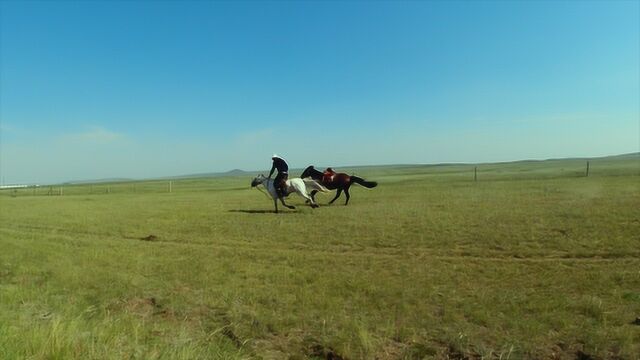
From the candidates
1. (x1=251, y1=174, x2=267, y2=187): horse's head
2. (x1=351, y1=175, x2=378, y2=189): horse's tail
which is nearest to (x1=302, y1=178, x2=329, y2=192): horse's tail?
(x1=351, y1=175, x2=378, y2=189): horse's tail

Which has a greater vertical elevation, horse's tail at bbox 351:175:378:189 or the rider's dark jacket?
the rider's dark jacket

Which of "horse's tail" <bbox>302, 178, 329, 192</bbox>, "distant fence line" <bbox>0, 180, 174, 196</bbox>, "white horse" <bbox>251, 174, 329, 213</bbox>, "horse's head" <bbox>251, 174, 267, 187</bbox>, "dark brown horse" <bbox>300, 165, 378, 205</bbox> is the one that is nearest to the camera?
"white horse" <bbox>251, 174, 329, 213</bbox>

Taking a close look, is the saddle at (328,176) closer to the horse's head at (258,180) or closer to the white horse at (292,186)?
the white horse at (292,186)

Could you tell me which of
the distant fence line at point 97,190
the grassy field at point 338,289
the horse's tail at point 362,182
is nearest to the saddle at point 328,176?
the horse's tail at point 362,182

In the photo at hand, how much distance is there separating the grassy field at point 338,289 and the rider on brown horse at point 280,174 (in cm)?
368

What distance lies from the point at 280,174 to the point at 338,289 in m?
13.8

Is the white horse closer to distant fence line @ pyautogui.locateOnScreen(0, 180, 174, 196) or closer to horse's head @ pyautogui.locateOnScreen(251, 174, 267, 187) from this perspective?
horse's head @ pyautogui.locateOnScreen(251, 174, 267, 187)

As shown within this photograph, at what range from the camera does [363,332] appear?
7027 mm

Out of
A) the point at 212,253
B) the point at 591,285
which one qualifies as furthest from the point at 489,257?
the point at 212,253

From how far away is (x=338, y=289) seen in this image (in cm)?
977

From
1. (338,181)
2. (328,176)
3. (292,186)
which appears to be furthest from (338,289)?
(338,181)

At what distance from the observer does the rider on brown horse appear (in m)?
22.2

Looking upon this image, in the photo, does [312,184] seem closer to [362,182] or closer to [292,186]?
[292,186]

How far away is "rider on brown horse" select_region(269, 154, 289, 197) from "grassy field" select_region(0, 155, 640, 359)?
3.68 meters
